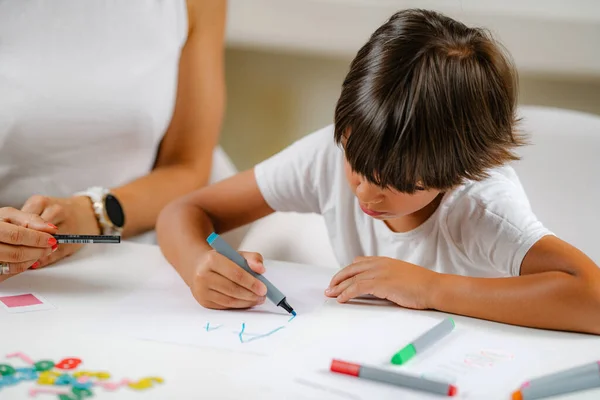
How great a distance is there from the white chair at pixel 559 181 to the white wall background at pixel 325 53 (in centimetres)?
32

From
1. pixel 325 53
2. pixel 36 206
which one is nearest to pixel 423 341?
pixel 36 206

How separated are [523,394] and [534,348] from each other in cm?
13

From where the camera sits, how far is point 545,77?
5.24 feet

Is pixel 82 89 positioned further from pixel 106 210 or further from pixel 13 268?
pixel 13 268

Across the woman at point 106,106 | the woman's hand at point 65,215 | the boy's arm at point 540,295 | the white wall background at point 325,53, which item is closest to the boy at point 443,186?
the boy's arm at point 540,295

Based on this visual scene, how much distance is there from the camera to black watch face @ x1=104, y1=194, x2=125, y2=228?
1098 mm

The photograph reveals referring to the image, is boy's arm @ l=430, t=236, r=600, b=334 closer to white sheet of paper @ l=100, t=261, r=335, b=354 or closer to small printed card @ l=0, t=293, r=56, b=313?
white sheet of paper @ l=100, t=261, r=335, b=354

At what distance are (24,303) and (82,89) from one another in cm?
44

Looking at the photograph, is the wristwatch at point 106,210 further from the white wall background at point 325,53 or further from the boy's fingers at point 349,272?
the white wall background at point 325,53

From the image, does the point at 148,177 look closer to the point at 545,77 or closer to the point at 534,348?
the point at 534,348

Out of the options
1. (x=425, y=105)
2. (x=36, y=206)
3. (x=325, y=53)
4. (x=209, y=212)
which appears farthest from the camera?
(x=325, y=53)

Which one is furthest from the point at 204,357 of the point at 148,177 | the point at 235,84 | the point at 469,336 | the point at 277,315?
the point at 235,84

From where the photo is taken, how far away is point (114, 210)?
3.64 ft

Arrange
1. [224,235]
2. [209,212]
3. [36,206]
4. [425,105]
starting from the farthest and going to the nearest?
[224,235] → [209,212] → [36,206] → [425,105]
